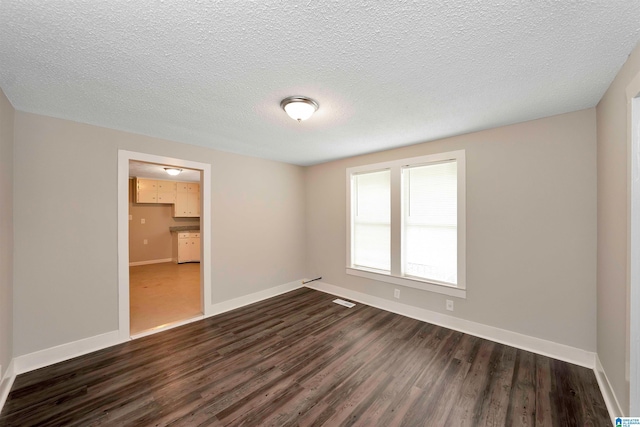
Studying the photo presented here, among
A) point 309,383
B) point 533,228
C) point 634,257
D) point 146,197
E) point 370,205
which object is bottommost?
point 309,383

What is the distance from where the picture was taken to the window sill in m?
3.00

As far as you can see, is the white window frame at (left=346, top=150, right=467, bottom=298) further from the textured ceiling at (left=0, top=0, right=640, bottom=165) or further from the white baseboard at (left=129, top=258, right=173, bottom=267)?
the white baseboard at (left=129, top=258, right=173, bottom=267)

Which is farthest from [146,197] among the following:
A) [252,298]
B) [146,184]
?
[252,298]

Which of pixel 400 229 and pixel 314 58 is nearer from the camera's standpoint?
pixel 314 58

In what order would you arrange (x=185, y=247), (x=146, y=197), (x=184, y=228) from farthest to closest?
(x=184, y=228)
(x=185, y=247)
(x=146, y=197)

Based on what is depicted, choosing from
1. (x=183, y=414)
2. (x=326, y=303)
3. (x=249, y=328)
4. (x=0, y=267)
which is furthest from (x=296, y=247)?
(x=0, y=267)

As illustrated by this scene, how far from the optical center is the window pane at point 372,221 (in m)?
3.77

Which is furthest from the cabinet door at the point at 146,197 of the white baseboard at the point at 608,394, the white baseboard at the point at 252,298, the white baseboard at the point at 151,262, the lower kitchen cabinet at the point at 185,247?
the white baseboard at the point at 608,394

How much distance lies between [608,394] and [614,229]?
1226 mm

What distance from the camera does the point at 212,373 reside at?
2.19 metres

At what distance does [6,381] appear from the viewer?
77.4 inches

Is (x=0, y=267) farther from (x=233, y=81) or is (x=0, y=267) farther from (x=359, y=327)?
(x=359, y=327)

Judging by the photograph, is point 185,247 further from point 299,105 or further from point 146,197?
point 299,105

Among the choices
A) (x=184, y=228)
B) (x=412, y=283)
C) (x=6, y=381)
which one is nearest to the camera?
(x=6, y=381)
